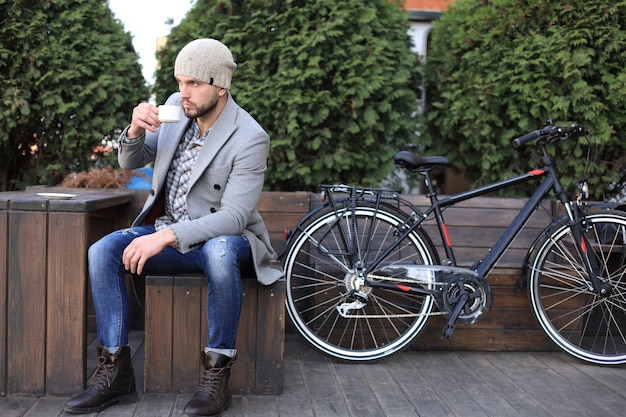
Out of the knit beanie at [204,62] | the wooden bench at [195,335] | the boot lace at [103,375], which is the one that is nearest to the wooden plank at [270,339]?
the wooden bench at [195,335]

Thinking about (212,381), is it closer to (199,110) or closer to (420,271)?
(199,110)

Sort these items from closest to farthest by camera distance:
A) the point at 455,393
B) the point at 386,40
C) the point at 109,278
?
the point at 109,278
the point at 455,393
the point at 386,40

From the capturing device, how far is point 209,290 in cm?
264

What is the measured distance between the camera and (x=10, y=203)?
2.67 m

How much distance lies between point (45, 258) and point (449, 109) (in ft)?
8.70

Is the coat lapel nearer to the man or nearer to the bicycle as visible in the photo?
the man

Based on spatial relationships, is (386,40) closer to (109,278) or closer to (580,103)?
(580,103)

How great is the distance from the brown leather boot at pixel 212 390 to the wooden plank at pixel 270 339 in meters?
0.18

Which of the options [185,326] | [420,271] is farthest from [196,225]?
[420,271]

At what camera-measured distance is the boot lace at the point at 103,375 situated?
2588 millimetres

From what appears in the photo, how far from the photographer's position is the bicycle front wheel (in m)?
3.39

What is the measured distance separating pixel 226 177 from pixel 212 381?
29.8 inches

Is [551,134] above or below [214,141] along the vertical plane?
above

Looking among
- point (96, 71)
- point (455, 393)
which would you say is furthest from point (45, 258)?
point (96, 71)
